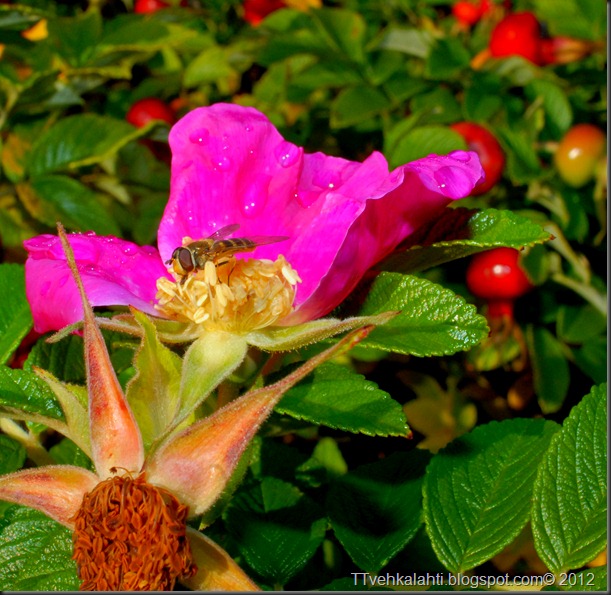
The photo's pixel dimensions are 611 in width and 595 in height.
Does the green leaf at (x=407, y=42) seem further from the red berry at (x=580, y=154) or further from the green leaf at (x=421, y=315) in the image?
the green leaf at (x=421, y=315)

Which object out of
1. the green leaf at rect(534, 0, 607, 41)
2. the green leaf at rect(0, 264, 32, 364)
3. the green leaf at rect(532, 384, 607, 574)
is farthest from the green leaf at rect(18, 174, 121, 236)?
the green leaf at rect(534, 0, 607, 41)

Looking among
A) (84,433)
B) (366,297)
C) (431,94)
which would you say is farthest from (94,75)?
(84,433)

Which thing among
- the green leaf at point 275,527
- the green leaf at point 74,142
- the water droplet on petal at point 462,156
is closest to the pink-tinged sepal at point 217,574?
the green leaf at point 275,527

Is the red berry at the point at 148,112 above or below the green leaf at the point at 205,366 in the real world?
below

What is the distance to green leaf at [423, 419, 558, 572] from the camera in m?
0.81

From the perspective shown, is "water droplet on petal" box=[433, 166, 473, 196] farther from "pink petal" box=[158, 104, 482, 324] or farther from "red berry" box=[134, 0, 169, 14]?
"red berry" box=[134, 0, 169, 14]

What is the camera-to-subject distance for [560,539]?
0.80m

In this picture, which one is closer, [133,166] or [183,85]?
[133,166]

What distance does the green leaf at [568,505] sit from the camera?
793 millimetres

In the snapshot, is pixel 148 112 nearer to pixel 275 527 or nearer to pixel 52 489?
pixel 275 527

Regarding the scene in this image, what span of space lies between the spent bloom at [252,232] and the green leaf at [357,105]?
22.7 inches

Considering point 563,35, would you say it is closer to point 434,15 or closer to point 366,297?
point 434,15

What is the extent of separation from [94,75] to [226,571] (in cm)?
115

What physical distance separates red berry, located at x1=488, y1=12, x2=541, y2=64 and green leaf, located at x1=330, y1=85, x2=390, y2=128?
37 centimetres
